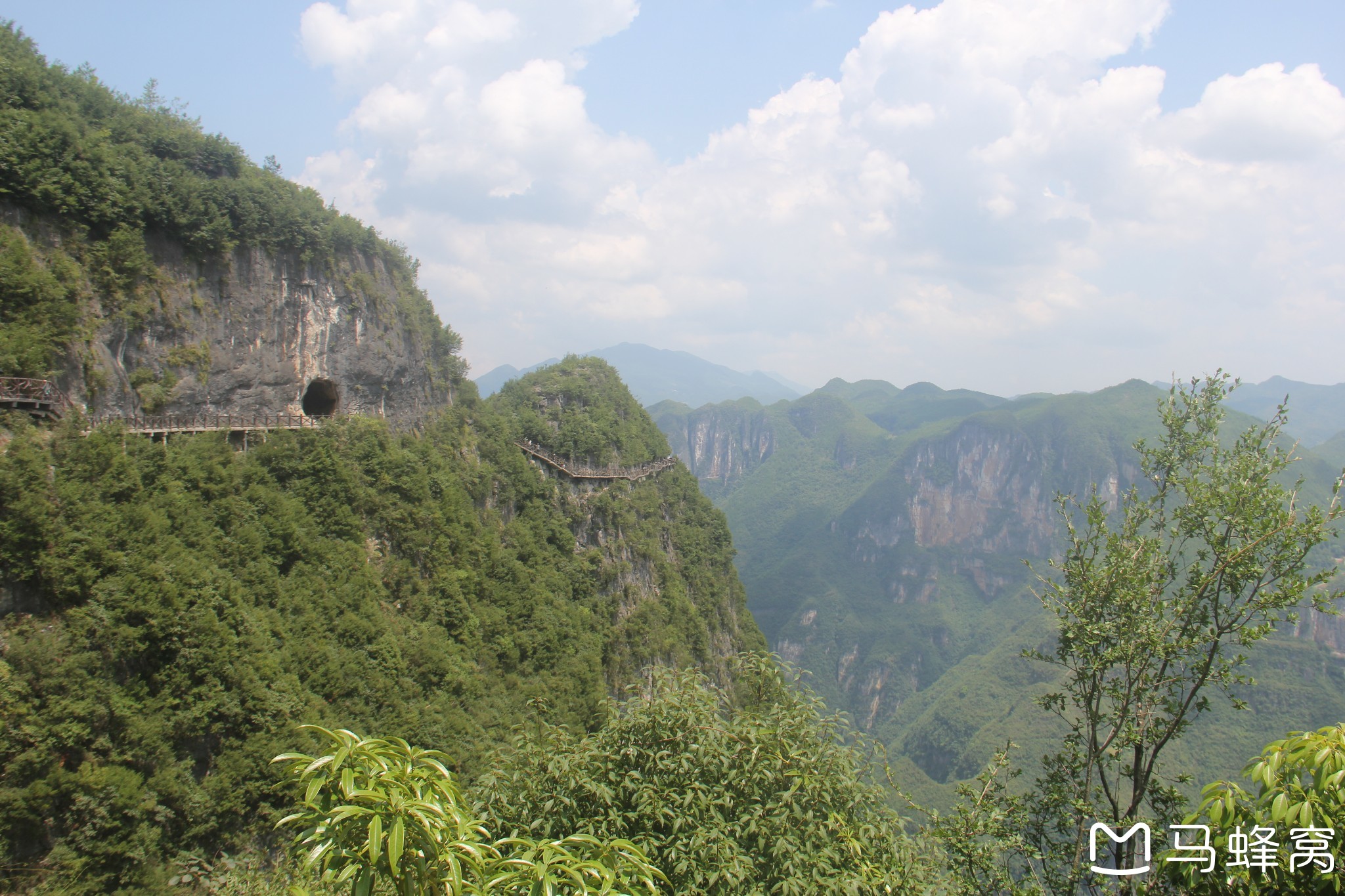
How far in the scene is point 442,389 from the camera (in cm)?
3350

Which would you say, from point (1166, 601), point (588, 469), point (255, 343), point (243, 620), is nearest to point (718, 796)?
point (1166, 601)

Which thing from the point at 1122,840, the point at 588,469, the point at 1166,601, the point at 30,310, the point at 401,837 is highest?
the point at 30,310

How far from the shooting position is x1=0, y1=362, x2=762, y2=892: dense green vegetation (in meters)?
12.8

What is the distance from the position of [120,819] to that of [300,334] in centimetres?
1751

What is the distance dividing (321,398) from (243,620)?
13018 millimetres

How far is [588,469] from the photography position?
138 feet

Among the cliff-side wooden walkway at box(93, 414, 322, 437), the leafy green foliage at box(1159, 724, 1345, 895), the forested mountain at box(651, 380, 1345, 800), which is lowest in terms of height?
the forested mountain at box(651, 380, 1345, 800)

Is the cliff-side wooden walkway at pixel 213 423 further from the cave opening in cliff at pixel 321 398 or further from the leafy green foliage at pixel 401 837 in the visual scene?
the leafy green foliage at pixel 401 837

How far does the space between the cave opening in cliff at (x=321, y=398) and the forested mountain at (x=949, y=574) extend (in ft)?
258

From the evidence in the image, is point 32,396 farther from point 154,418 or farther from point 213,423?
point 213,423

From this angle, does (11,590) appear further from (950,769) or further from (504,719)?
(950,769)

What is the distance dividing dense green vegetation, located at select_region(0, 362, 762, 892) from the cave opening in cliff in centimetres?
164

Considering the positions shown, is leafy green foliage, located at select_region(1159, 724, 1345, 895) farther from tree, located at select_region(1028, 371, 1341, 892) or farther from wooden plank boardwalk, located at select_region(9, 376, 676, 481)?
wooden plank boardwalk, located at select_region(9, 376, 676, 481)

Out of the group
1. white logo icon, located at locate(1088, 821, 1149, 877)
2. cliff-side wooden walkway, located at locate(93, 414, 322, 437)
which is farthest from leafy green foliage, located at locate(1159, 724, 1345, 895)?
cliff-side wooden walkway, located at locate(93, 414, 322, 437)
